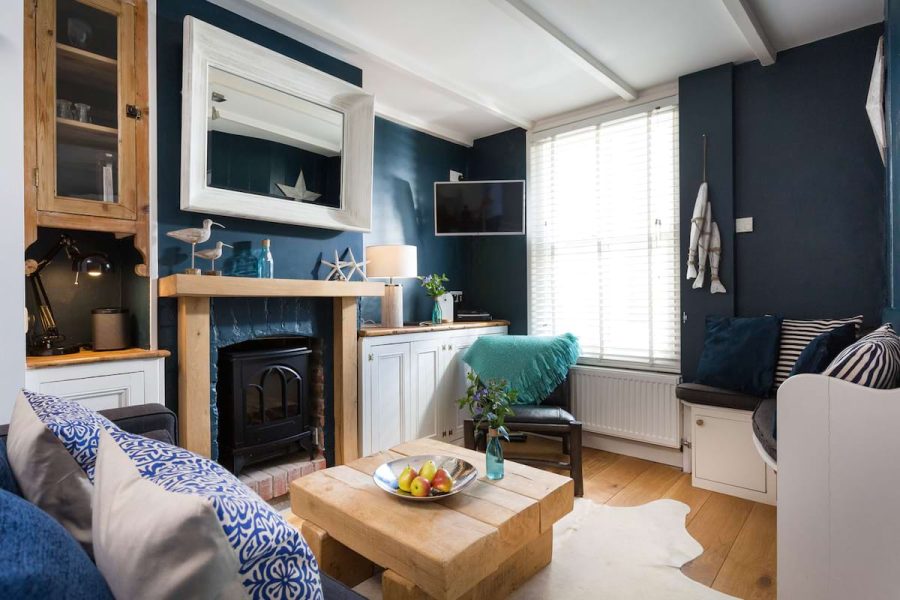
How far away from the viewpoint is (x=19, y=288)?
61.6 inches

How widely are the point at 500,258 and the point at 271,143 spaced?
85.4 inches

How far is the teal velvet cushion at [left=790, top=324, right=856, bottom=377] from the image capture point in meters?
1.87

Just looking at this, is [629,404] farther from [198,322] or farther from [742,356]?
[198,322]

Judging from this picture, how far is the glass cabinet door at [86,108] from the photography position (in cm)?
191

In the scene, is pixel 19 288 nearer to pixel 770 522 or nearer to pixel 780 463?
A: pixel 780 463

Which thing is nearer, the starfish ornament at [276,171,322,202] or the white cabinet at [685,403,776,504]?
the white cabinet at [685,403,776,504]

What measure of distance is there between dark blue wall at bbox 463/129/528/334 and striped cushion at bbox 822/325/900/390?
8.51 ft

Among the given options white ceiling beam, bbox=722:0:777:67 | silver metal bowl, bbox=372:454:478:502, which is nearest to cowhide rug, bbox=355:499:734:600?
silver metal bowl, bbox=372:454:478:502

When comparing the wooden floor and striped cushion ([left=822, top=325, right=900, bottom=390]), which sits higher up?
striped cushion ([left=822, top=325, right=900, bottom=390])

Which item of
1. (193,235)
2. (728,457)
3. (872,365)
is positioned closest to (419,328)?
(193,235)

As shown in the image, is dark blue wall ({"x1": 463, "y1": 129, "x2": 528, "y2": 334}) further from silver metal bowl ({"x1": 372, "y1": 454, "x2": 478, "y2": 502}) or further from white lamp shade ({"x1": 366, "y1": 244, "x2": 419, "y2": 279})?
silver metal bowl ({"x1": 372, "y1": 454, "x2": 478, "y2": 502})

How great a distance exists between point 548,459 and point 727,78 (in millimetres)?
2710

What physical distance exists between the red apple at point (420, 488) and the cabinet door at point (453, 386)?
1.84 m

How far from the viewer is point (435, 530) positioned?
56.4 inches
